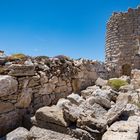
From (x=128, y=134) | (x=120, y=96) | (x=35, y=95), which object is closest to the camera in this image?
(x=128, y=134)

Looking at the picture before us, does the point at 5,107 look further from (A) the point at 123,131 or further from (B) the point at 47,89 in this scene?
(A) the point at 123,131

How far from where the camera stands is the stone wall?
6281mm

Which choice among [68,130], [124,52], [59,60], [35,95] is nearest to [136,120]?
[68,130]

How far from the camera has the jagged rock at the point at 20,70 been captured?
6.62 metres

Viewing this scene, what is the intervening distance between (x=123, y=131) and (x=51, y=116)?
173 centimetres

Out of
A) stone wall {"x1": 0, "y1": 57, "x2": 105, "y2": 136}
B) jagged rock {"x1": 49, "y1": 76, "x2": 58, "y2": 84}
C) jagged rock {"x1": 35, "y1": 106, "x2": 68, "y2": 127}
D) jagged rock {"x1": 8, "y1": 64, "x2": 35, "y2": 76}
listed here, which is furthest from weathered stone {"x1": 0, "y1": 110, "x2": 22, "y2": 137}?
jagged rock {"x1": 49, "y1": 76, "x2": 58, "y2": 84}

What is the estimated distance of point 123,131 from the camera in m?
5.50

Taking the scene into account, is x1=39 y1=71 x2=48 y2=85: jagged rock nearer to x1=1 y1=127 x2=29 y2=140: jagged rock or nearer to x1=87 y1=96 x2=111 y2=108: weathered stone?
x1=87 y1=96 x2=111 y2=108: weathered stone

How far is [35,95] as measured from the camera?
754 centimetres

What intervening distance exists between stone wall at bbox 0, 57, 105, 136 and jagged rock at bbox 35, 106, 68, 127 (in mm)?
762

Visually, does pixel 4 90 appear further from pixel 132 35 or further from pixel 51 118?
pixel 132 35

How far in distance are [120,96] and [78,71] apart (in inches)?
91.7

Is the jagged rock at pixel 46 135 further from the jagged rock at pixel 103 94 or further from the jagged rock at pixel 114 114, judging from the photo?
the jagged rock at pixel 103 94

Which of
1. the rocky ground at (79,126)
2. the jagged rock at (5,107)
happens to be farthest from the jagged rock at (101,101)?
the jagged rock at (5,107)
